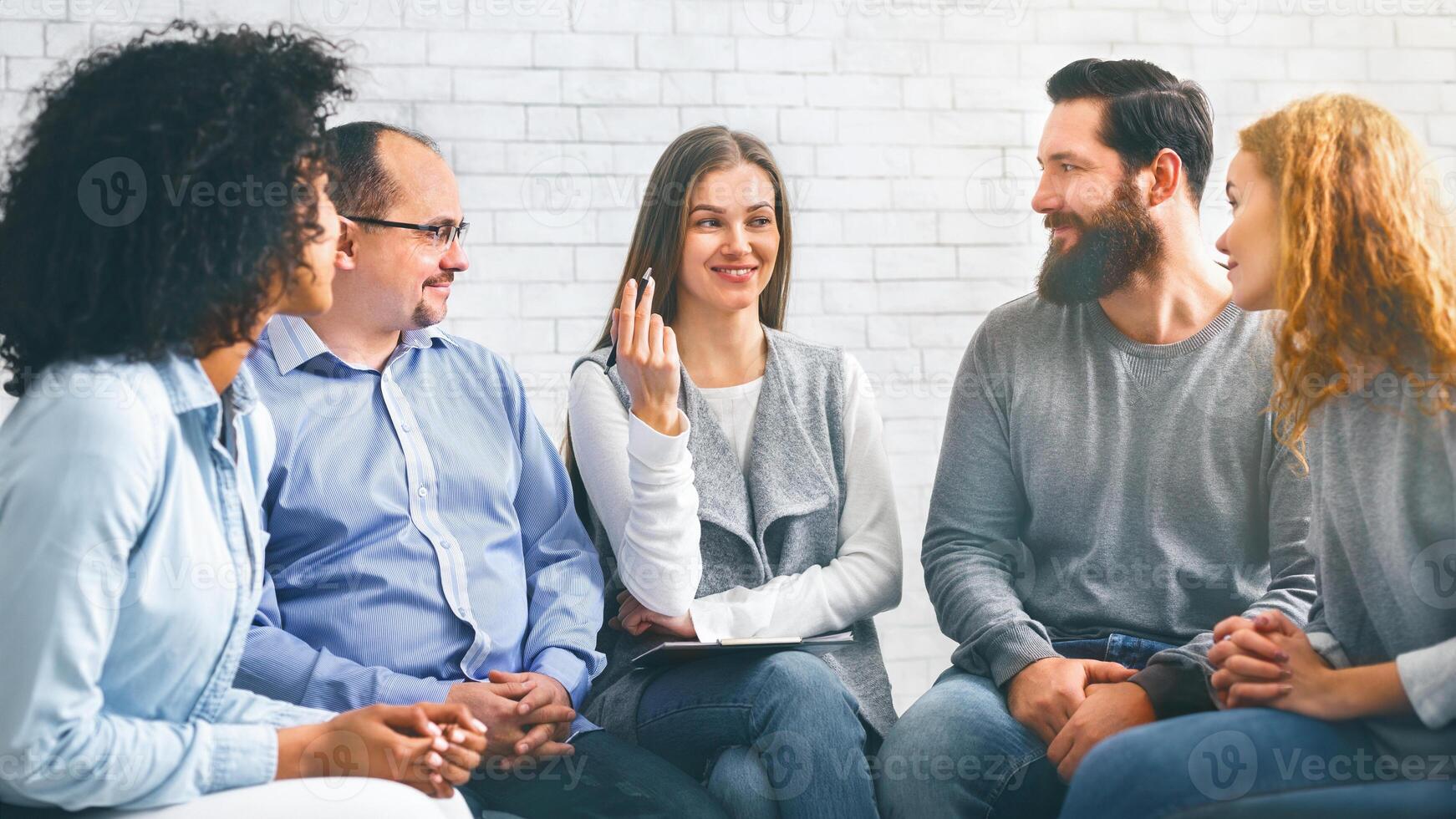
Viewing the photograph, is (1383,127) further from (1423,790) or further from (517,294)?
(517,294)

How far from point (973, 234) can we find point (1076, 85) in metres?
1.13

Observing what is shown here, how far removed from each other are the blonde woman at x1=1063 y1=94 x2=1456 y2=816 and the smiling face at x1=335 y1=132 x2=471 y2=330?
121cm

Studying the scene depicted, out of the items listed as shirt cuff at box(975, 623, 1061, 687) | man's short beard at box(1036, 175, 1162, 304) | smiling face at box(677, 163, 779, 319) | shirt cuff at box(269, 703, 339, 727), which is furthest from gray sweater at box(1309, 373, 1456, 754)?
shirt cuff at box(269, 703, 339, 727)

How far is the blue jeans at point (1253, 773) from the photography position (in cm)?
143

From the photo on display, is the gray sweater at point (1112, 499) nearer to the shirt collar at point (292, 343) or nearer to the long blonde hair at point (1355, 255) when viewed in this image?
the long blonde hair at point (1355, 255)

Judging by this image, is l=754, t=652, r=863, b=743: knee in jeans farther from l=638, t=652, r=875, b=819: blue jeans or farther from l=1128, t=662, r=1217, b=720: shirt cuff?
l=1128, t=662, r=1217, b=720: shirt cuff

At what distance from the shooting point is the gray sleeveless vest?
2.13m

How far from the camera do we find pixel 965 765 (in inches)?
71.8

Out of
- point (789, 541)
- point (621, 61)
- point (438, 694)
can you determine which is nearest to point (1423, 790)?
point (789, 541)

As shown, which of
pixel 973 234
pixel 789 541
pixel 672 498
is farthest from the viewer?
pixel 973 234

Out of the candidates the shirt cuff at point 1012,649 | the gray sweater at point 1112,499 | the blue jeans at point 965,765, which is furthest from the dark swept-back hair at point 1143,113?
the blue jeans at point 965,765

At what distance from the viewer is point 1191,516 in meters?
2.04

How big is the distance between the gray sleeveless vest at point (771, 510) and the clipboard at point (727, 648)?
0.34ft

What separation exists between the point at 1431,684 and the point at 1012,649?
2.08ft
